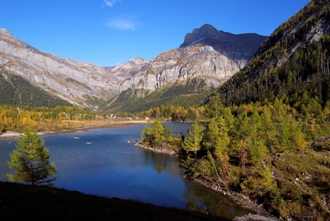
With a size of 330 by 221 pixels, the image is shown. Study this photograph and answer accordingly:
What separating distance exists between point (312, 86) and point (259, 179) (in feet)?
285

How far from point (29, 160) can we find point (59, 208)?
2667cm

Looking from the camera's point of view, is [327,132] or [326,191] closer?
[326,191]

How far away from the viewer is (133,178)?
58031mm

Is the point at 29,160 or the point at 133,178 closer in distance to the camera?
the point at 29,160

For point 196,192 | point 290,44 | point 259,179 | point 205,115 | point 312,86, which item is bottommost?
point 196,192

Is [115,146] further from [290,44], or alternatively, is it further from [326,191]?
[290,44]

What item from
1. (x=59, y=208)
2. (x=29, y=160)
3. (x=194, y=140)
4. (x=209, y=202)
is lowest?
(x=209, y=202)

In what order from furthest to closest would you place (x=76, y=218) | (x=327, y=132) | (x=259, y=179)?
(x=327, y=132)
(x=259, y=179)
(x=76, y=218)

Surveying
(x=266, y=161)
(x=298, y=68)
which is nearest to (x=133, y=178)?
(x=266, y=161)

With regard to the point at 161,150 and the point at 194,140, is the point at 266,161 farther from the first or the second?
the point at 161,150

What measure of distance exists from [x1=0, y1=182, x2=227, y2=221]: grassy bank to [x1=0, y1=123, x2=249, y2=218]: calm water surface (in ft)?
61.0

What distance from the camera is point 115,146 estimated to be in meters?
101

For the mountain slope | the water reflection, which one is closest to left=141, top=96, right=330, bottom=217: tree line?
the water reflection

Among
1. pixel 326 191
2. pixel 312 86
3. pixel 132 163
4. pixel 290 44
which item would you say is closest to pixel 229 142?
pixel 326 191
